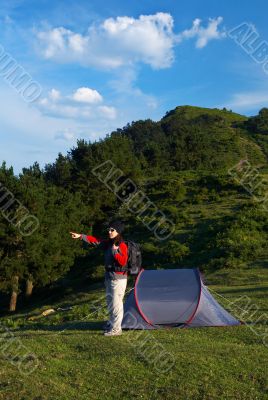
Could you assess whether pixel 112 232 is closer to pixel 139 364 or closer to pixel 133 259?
pixel 133 259

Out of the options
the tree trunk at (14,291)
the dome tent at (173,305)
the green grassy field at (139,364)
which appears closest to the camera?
the green grassy field at (139,364)

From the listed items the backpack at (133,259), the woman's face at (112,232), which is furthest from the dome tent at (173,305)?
the woman's face at (112,232)

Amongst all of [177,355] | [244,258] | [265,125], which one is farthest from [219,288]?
[265,125]

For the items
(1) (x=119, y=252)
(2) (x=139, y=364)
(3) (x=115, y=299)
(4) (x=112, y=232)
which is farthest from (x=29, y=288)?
(2) (x=139, y=364)

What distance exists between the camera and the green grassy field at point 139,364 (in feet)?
24.8

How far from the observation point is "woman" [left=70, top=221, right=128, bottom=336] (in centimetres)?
1072

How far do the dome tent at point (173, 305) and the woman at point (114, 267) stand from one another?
1.31 meters

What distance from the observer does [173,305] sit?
41.3 feet

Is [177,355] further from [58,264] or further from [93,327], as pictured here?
[58,264]

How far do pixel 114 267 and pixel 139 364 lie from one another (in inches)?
100

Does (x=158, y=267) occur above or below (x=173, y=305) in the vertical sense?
below

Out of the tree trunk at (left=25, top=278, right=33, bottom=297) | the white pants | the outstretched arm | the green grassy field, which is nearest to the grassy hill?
the green grassy field

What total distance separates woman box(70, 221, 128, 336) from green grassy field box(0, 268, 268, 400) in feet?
1.47

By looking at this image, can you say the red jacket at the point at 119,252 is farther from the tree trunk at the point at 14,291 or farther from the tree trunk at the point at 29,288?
the tree trunk at the point at 29,288
